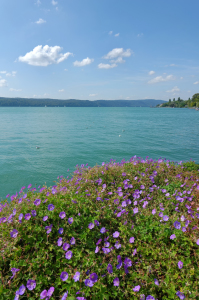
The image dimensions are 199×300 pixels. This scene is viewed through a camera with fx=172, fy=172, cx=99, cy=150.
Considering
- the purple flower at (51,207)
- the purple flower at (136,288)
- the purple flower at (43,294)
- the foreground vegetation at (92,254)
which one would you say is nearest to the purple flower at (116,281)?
the foreground vegetation at (92,254)

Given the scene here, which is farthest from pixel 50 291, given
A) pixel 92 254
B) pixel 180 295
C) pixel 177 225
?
pixel 177 225

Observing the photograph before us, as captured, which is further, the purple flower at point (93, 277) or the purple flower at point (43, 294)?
the purple flower at point (93, 277)

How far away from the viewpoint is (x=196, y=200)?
16.5 ft

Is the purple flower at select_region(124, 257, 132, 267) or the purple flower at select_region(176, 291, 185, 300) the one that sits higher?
the purple flower at select_region(124, 257, 132, 267)

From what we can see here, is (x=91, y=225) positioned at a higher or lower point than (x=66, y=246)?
higher

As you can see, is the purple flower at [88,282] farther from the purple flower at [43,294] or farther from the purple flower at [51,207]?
the purple flower at [51,207]

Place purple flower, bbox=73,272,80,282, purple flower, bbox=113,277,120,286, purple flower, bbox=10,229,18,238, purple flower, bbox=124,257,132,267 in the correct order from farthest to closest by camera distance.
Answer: purple flower, bbox=10,229,18,238
purple flower, bbox=124,257,132,267
purple flower, bbox=113,277,120,286
purple flower, bbox=73,272,80,282

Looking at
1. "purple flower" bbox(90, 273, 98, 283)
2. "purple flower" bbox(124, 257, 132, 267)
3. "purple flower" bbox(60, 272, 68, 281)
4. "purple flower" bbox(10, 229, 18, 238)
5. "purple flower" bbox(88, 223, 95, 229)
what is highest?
"purple flower" bbox(10, 229, 18, 238)

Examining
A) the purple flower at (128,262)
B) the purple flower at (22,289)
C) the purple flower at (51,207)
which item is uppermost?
the purple flower at (51,207)

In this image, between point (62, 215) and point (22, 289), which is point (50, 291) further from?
point (62, 215)

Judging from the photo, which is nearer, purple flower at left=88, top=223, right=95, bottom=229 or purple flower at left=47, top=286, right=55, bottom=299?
purple flower at left=47, top=286, right=55, bottom=299

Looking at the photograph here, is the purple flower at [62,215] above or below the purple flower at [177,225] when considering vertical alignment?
above

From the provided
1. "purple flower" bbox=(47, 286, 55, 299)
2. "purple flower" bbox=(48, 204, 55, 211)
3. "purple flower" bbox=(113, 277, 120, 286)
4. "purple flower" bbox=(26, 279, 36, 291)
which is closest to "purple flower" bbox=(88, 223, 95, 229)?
"purple flower" bbox=(48, 204, 55, 211)

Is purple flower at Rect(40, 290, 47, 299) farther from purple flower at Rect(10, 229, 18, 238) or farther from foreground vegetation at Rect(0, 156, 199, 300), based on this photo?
purple flower at Rect(10, 229, 18, 238)
